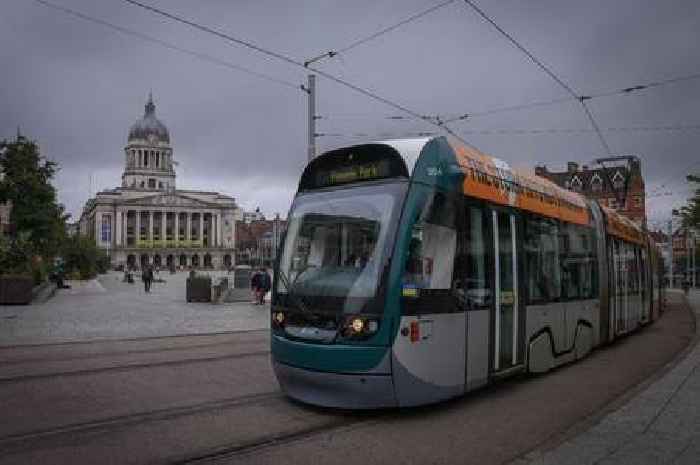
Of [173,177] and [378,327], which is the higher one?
[173,177]

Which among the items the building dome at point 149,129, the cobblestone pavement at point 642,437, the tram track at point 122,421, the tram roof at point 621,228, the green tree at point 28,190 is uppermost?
the building dome at point 149,129

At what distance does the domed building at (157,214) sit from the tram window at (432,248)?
151486 mm

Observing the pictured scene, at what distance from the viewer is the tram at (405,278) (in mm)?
6902

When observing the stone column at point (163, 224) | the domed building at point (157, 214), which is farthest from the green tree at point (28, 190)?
the stone column at point (163, 224)

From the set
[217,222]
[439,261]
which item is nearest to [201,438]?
[439,261]

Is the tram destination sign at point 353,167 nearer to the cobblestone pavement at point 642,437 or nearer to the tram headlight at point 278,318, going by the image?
the tram headlight at point 278,318

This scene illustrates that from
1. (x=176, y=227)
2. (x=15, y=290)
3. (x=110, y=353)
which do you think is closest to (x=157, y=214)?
(x=176, y=227)

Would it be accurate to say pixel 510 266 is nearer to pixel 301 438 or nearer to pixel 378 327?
pixel 378 327

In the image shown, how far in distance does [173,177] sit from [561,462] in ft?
565

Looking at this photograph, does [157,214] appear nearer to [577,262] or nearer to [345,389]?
[577,262]

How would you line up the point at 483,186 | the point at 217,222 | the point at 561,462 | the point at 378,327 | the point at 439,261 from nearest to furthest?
the point at 561,462
the point at 378,327
the point at 439,261
the point at 483,186
the point at 217,222

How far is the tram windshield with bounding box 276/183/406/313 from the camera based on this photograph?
275 inches

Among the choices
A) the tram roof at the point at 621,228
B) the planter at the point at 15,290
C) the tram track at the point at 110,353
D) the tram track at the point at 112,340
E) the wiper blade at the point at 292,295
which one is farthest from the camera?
the planter at the point at 15,290

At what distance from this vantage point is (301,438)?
6.45 m
